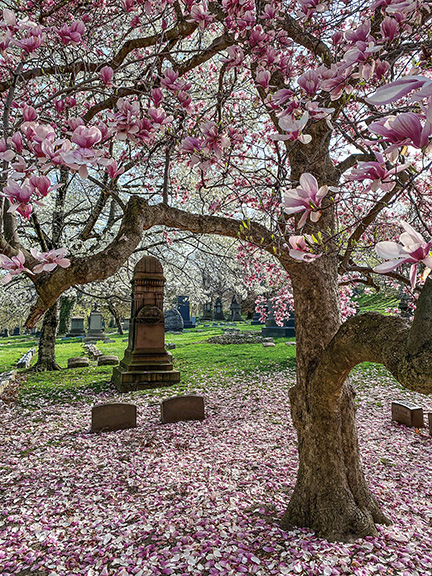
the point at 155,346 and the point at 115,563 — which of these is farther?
the point at 155,346

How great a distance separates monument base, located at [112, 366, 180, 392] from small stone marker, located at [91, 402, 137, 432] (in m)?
2.82

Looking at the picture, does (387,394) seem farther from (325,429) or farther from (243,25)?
(243,25)

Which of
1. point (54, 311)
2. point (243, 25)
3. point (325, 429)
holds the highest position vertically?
point (243, 25)

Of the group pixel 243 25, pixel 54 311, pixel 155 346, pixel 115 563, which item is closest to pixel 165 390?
pixel 155 346

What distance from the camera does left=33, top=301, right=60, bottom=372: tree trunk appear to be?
1207 centimetres

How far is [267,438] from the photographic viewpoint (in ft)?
20.5

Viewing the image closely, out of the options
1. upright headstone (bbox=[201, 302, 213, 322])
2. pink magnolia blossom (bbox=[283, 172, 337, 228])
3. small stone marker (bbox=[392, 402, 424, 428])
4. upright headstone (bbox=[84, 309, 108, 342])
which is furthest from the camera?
upright headstone (bbox=[201, 302, 213, 322])

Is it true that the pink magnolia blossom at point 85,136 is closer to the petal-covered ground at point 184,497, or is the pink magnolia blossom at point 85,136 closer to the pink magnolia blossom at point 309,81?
the pink magnolia blossom at point 309,81

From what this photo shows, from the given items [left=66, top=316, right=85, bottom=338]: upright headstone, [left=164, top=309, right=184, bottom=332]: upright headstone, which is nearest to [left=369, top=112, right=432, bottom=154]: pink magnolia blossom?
[left=164, top=309, right=184, bottom=332]: upright headstone

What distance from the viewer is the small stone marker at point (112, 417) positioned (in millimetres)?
6465

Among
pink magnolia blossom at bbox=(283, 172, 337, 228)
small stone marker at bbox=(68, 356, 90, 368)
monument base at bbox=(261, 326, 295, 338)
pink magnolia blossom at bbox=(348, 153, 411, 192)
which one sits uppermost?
pink magnolia blossom at bbox=(348, 153, 411, 192)

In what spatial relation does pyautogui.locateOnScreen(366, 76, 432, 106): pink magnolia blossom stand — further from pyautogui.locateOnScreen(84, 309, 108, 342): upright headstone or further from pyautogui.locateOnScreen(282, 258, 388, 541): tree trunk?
pyautogui.locateOnScreen(84, 309, 108, 342): upright headstone

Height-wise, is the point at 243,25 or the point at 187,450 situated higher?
the point at 243,25

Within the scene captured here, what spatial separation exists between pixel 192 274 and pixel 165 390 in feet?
28.6
